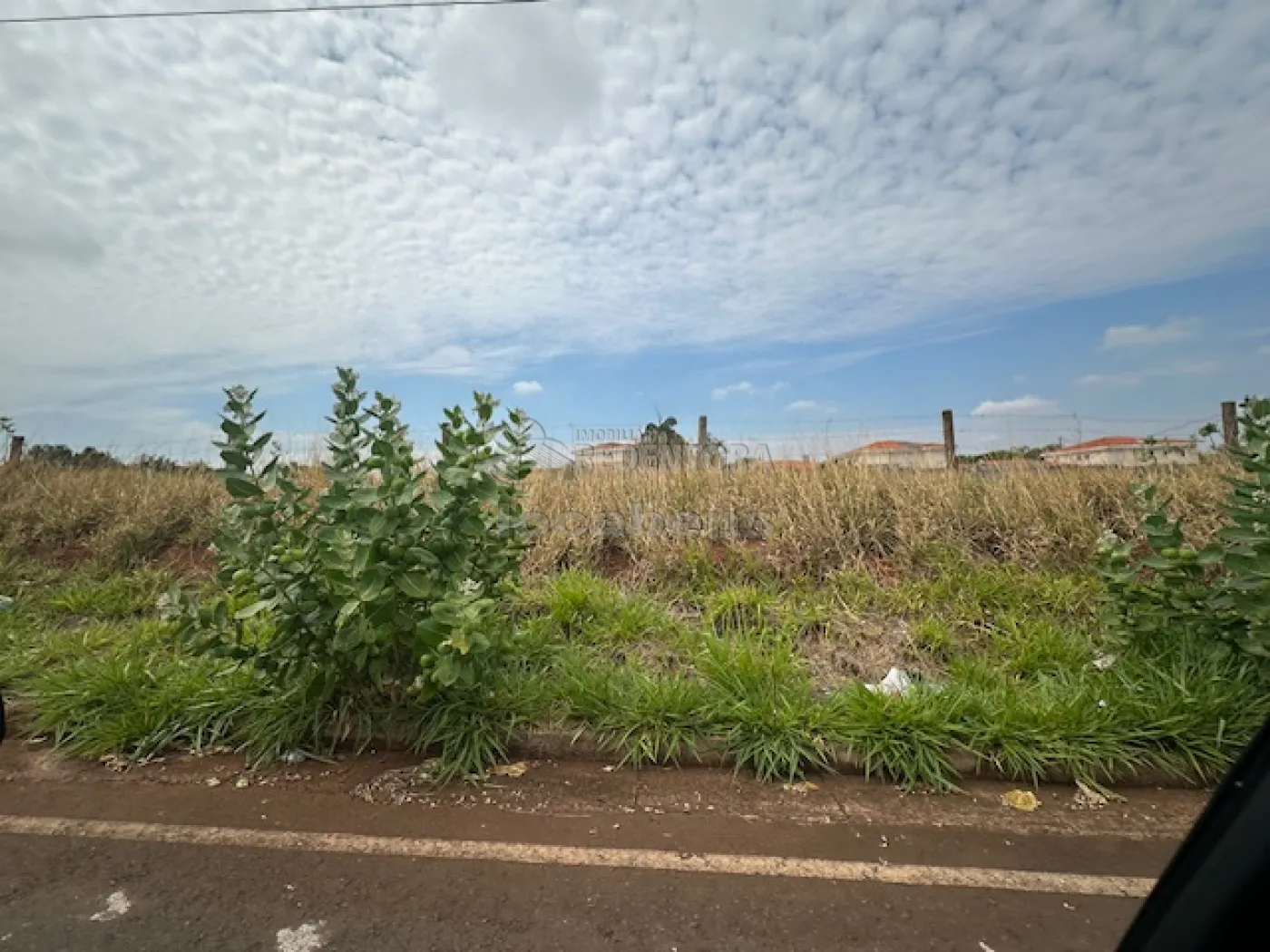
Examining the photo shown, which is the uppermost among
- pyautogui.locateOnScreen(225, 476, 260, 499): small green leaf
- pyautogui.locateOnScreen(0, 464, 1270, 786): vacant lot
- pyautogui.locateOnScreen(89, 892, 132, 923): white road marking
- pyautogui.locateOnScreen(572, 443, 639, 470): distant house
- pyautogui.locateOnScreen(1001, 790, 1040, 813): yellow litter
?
pyautogui.locateOnScreen(572, 443, 639, 470): distant house

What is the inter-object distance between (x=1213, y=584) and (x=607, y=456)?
5.94 m

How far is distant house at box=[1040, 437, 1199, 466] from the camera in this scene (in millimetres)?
6793

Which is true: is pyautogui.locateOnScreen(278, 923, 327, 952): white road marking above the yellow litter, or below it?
above

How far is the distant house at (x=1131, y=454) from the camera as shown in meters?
6.79

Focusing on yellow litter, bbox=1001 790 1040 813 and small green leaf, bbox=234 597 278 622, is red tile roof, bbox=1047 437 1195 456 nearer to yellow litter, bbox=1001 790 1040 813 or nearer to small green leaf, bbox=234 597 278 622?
yellow litter, bbox=1001 790 1040 813

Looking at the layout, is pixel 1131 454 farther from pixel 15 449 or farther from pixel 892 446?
pixel 15 449

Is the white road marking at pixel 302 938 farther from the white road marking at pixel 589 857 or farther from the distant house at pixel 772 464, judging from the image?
the distant house at pixel 772 464

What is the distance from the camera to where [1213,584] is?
3.81 metres

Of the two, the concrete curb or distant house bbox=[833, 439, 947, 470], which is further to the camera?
distant house bbox=[833, 439, 947, 470]

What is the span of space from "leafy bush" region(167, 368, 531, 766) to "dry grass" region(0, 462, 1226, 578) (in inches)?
105

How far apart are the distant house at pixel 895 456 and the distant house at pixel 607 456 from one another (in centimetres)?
243

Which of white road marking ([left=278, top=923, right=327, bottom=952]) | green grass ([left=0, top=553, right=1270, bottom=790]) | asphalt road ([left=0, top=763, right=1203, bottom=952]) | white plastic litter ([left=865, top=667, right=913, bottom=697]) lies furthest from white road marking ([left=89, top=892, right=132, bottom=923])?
white plastic litter ([left=865, top=667, right=913, bottom=697])

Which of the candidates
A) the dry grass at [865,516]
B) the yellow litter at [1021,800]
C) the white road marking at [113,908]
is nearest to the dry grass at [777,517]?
the dry grass at [865,516]

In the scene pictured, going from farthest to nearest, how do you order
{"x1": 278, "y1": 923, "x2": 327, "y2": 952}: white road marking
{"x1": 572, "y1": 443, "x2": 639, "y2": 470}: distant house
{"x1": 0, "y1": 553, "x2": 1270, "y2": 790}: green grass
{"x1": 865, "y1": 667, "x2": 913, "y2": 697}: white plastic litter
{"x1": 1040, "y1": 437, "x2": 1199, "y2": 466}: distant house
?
1. {"x1": 572, "y1": 443, "x2": 639, "y2": 470}: distant house
2. {"x1": 1040, "y1": 437, "x2": 1199, "y2": 466}: distant house
3. {"x1": 865, "y1": 667, "x2": 913, "y2": 697}: white plastic litter
4. {"x1": 0, "y1": 553, "x2": 1270, "y2": 790}: green grass
5. {"x1": 278, "y1": 923, "x2": 327, "y2": 952}: white road marking
